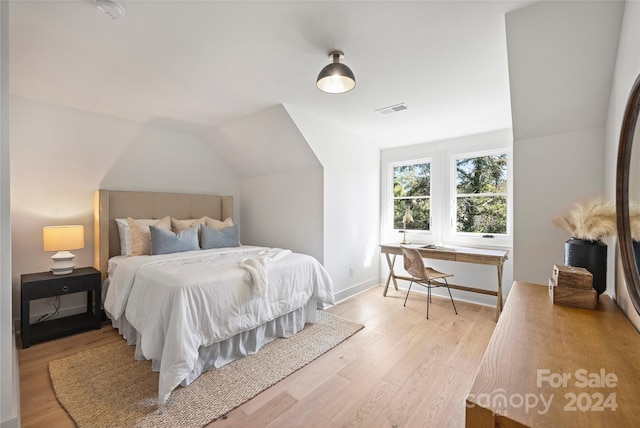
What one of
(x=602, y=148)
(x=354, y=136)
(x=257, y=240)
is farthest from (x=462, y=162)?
(x=257, y=240)

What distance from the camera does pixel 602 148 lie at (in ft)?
6.33

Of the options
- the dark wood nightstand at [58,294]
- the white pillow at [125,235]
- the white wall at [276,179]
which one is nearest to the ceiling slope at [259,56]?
the white wall at [276,179]

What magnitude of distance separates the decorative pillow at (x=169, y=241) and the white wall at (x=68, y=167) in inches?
30.8

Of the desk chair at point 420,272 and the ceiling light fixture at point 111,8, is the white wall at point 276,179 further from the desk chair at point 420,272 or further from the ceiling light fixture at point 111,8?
the ceiling light fixture at point 111,8

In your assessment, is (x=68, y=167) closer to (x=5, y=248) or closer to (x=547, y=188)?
(x=5, y=248)

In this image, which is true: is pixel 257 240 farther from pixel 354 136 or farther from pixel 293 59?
pixel 293 59

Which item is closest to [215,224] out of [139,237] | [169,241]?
[169,241]

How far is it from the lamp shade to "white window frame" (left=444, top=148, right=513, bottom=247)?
4.47 meters

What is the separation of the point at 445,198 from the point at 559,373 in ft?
11.4

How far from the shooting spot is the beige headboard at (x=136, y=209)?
10.0ft

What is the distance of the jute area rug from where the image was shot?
5.33 ft

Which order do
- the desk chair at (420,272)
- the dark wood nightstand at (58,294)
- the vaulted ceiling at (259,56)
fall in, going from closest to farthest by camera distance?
1. the vaulted ceiling at (259,56)
2. the dark wood nightstand at (58,294)
3. the desk chair at (420,272)

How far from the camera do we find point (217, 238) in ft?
11.6

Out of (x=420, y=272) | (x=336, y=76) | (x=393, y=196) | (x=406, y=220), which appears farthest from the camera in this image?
(x=393, y=196)
